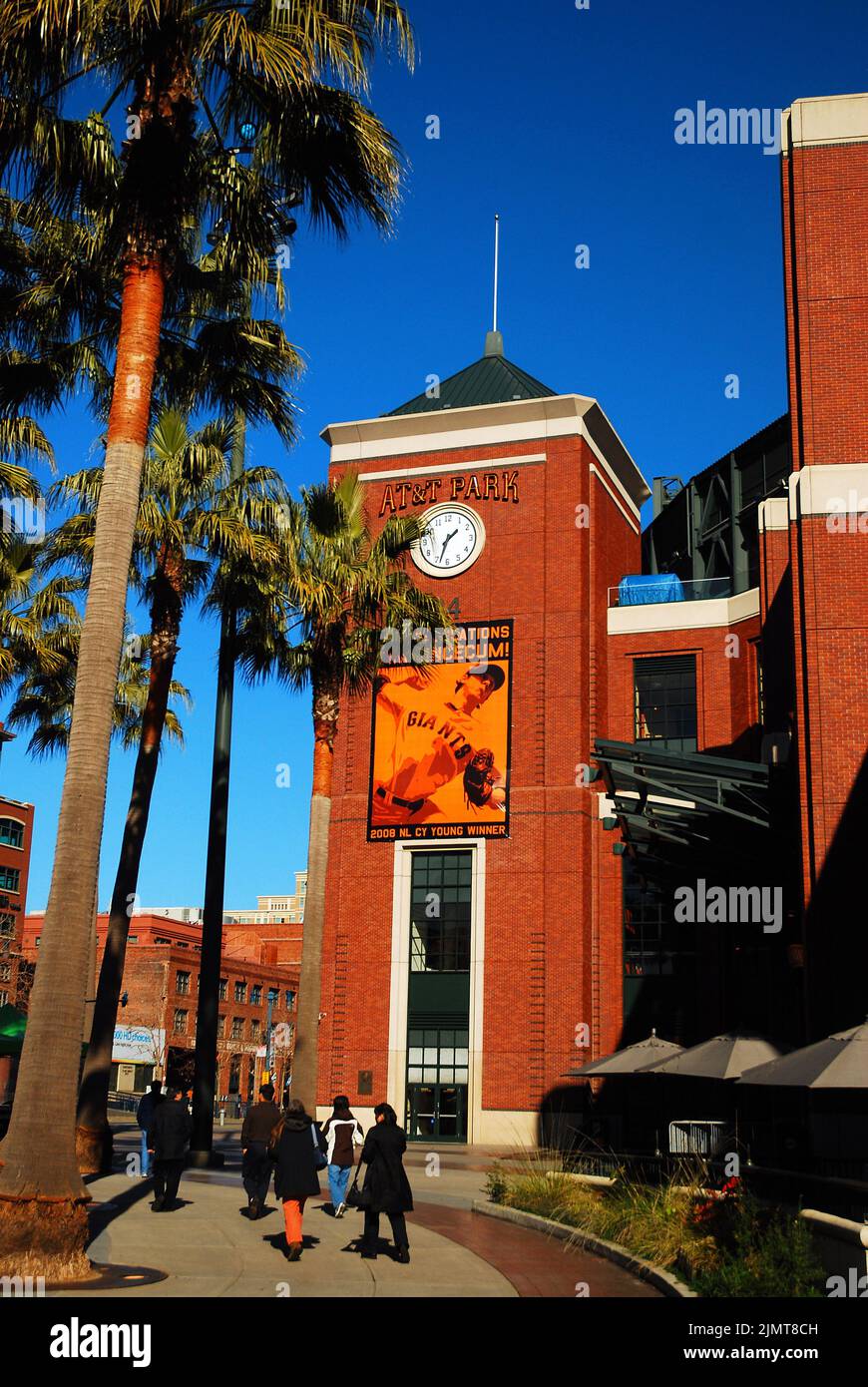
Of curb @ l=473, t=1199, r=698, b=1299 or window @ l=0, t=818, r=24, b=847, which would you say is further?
window @ l=0, t=818, r=24, b=847

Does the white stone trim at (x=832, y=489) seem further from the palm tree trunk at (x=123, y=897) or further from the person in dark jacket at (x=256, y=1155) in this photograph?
the person in dark jacket at (x=256, y=1155)

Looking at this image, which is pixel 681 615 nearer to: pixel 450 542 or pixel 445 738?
pixel 450 542

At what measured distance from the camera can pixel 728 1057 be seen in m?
21.6

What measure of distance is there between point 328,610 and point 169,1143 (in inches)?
464

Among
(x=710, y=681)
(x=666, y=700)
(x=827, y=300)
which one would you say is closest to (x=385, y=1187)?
(x=827, y=300)

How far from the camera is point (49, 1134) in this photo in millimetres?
13062

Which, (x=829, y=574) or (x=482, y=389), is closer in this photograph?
(x=829, y=574)

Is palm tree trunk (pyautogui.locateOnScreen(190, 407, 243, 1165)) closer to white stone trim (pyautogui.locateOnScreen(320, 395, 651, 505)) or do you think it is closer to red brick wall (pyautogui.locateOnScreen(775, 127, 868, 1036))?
red brick wall (pyautogui.locateOnScreen(775, 127, 868, 1036))

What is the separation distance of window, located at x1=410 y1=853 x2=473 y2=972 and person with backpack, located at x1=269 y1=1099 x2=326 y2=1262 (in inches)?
1071

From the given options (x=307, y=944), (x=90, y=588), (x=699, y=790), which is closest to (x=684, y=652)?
(x=699, y=790)

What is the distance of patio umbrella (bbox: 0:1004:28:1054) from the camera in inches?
1101

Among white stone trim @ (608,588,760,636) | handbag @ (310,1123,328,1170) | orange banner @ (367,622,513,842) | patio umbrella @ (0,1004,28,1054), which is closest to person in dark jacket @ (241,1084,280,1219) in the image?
handbag @ (310,1123,328,1170)

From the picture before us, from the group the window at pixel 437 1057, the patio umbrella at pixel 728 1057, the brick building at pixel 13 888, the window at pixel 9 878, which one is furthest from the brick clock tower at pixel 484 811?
the window at pixel 9 878
